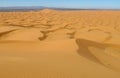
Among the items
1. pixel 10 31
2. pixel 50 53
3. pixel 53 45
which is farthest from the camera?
pixel 10 31

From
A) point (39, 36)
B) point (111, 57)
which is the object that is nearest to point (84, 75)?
point (111, 57)

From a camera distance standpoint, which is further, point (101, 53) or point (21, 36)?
point (21, 36)

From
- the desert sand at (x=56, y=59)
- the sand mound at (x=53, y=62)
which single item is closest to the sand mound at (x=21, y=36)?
the desert sand at (x=56, y=59)

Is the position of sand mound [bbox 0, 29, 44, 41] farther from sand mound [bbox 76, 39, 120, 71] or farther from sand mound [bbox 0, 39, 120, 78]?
sand mound [bbox 76, 39, 120, 71]

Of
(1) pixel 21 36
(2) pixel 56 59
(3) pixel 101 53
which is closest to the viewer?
(2) pixel 56 59

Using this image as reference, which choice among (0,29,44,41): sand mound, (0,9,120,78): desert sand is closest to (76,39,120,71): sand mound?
(0,9,120,78): desert sand

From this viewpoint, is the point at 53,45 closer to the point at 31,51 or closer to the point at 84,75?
the point at 31,51

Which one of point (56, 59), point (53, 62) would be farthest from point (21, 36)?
point (53, 62)

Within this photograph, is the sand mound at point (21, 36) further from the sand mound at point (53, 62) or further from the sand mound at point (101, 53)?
the sand mound at point (101, 53)

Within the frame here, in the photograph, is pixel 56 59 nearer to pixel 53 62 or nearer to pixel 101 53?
pixel 53 62

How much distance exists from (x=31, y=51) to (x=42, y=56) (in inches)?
32.9

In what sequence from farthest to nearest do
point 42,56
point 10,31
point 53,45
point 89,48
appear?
point 10,31 < point 89,48 < point 53,45 < point 42,56

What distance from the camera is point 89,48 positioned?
750 cm

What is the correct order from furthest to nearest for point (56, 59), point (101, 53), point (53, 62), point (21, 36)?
point (21, 36), point (101, 53), point (56, 59), point (53, 62)
